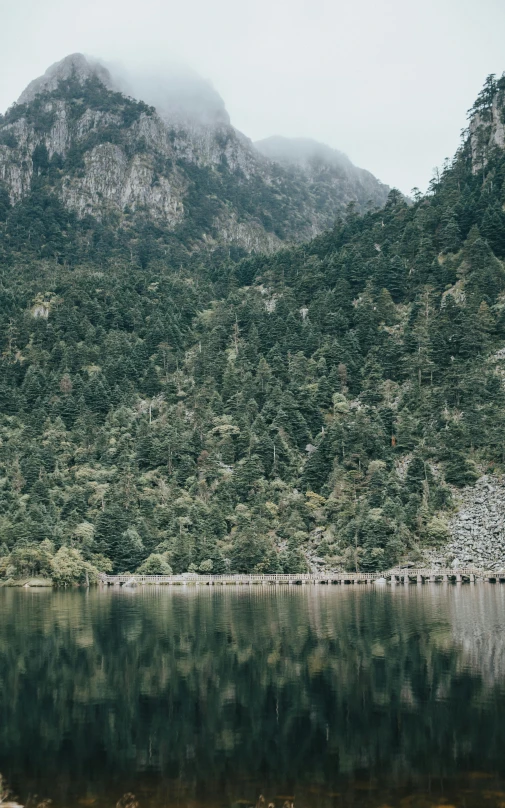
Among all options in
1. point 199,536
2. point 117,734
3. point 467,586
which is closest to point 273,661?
point 117,734

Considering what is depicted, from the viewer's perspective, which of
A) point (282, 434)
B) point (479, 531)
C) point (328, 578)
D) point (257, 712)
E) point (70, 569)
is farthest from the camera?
point (282, 434)

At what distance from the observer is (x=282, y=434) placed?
507 ft

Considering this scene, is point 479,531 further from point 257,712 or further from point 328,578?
point 257,712

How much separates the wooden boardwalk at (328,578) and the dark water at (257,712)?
48472 millimetres

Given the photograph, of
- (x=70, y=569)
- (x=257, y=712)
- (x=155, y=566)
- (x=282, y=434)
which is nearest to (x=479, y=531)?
(x=155, y=566)

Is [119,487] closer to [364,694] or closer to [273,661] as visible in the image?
[273,661]

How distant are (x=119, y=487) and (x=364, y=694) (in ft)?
354

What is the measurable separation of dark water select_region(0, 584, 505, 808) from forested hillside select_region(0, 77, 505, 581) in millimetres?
59739

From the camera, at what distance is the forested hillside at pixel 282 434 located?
122m

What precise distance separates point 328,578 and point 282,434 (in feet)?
146

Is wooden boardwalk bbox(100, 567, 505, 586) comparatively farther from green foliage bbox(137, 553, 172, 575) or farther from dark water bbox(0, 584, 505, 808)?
dark water bbox(0, 584, 505, 808)

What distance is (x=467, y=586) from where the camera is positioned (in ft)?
337

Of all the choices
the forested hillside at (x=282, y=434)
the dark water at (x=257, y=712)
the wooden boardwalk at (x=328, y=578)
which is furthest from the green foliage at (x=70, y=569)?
the dark water at (x=257, y=712)

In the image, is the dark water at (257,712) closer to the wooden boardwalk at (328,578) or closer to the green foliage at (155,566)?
the wooden boardwalk at (328,578)
